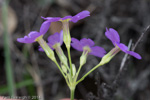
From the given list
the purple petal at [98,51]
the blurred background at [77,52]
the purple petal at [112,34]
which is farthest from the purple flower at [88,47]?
the blurred background at [77,52]

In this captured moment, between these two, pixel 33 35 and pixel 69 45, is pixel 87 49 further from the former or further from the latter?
pixel 33 35

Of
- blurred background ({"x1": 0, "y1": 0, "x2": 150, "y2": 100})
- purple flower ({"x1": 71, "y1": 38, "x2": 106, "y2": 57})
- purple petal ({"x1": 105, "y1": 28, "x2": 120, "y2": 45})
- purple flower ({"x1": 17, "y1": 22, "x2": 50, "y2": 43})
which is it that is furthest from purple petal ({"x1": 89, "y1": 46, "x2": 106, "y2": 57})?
blurred background ({"x1": 0, "y1": 0, "x2": 150, "y2": 100})

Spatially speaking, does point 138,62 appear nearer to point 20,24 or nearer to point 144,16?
point 144,16

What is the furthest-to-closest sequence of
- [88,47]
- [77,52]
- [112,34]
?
1. [77,52]
2. [88,47]
3. [112,34]

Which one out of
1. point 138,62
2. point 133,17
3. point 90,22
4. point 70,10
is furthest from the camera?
point 70,10

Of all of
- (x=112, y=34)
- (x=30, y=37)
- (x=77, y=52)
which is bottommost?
(x=112, y=34)

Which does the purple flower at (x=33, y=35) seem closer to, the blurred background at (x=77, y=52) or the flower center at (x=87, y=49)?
the flower center at (x=87, y=49)

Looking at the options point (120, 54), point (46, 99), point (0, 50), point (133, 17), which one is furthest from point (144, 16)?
point (0, 50)

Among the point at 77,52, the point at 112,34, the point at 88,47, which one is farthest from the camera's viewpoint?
the point at 77,52

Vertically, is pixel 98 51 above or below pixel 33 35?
below

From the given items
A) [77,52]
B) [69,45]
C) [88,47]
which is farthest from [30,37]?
[77,52]
